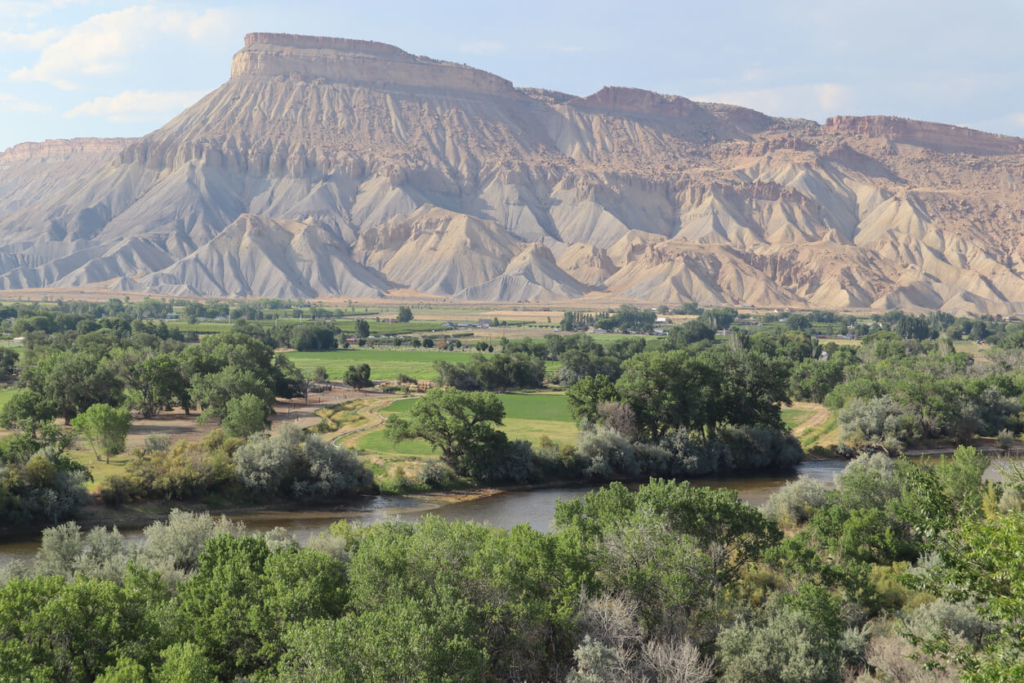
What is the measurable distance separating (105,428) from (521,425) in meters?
30.6

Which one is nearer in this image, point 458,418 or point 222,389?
point 458,418

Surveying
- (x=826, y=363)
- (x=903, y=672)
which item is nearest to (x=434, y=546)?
(x=903, y=672)

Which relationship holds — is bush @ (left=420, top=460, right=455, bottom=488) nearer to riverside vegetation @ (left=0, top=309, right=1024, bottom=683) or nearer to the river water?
riverside vegetation @ (left=0, top=309, right=1024, bottom=683)

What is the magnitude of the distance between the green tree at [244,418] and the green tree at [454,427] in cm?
937

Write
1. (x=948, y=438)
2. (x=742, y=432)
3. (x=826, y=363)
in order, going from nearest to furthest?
1. (x=742, y=432)
2. (x=948, y=438)
3. (x=826, y=363)

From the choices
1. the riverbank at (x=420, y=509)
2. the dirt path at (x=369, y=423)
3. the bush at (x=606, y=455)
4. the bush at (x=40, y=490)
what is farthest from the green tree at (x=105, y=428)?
the bush at (x=606, y=455)

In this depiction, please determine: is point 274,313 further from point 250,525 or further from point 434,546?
point 434,546

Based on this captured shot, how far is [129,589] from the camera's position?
22.7m

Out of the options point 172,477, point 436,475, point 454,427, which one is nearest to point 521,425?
point 454,427

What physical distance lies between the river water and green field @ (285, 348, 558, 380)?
43.7 metres

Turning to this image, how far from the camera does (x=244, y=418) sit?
192ft

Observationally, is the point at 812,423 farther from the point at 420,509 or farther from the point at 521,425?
the point at 420,509

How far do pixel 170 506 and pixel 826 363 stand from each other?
68413mm

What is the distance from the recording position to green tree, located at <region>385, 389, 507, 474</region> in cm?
5603
